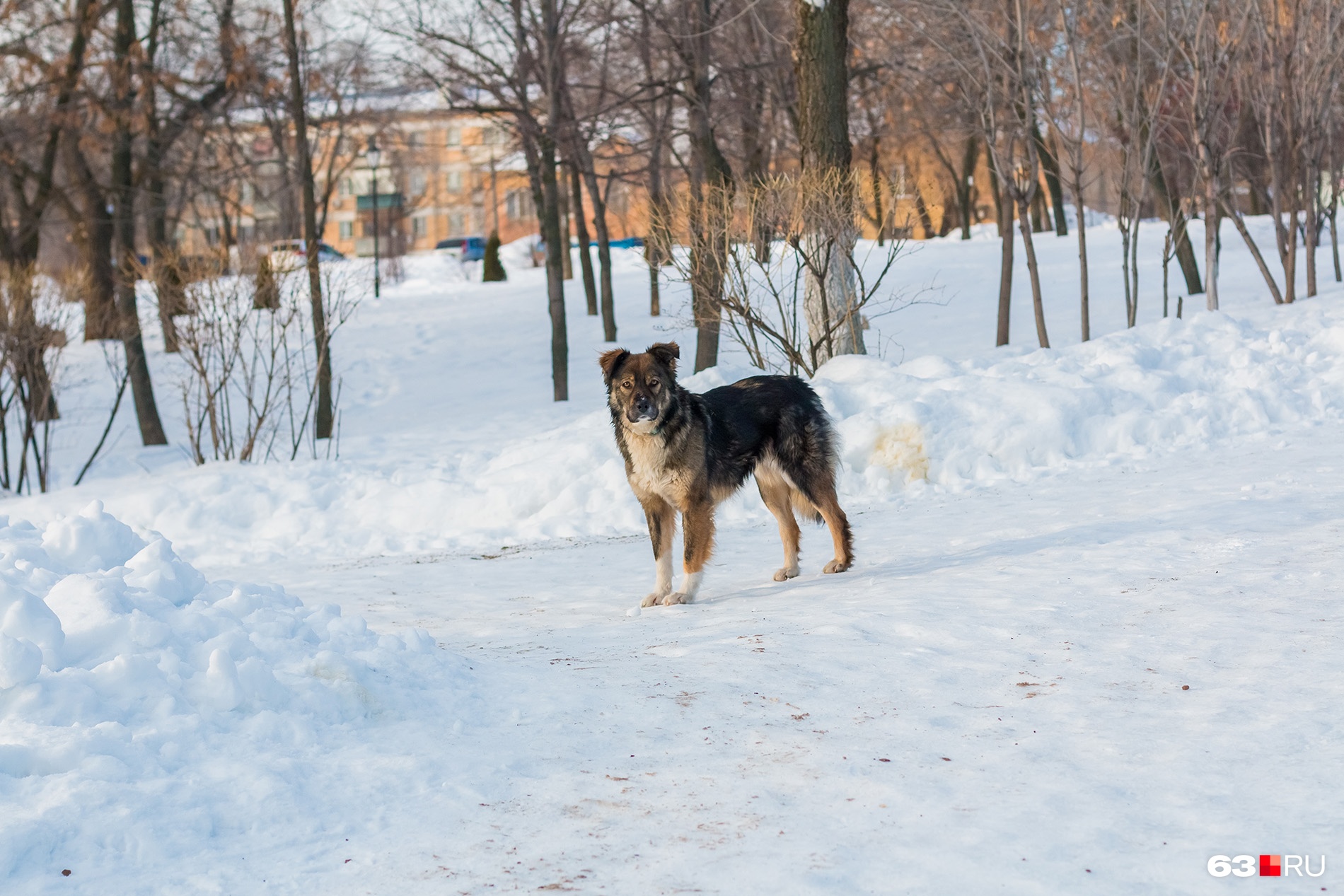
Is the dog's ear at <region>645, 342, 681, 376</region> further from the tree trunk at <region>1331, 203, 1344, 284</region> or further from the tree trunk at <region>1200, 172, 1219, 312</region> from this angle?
the tree trunk at <region>1331, 203, 1344, 284</region>

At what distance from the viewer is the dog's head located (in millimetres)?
7383

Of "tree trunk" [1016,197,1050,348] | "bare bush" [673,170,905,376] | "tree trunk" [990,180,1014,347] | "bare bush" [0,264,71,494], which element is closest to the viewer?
"bare bush" [673,170,905,376]

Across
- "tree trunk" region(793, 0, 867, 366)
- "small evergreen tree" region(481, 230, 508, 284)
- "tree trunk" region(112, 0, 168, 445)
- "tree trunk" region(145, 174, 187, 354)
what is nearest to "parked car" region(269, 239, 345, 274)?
"tree trunk" region(145, 174, 187, 354)

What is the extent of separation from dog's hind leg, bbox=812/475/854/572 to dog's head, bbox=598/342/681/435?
1236 millimetres

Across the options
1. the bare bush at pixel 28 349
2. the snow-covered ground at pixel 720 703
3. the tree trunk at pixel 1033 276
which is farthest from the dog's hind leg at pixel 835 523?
the bare bush at pixel 28 349

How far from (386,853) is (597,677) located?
1871 millimetres

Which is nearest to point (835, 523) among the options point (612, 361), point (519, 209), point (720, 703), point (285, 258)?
point (612, 361)

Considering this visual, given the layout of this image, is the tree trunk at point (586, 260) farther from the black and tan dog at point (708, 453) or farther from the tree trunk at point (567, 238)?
the black and tan dog at point (708, 453)

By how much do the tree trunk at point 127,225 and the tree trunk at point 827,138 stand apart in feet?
38.6

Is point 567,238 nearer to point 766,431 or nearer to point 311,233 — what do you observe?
point 311,233

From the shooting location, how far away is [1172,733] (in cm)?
448

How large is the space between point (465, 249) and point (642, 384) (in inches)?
2277

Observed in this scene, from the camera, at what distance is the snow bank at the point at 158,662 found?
162 inches

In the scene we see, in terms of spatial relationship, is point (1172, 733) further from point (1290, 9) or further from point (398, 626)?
point (1290, 9)
